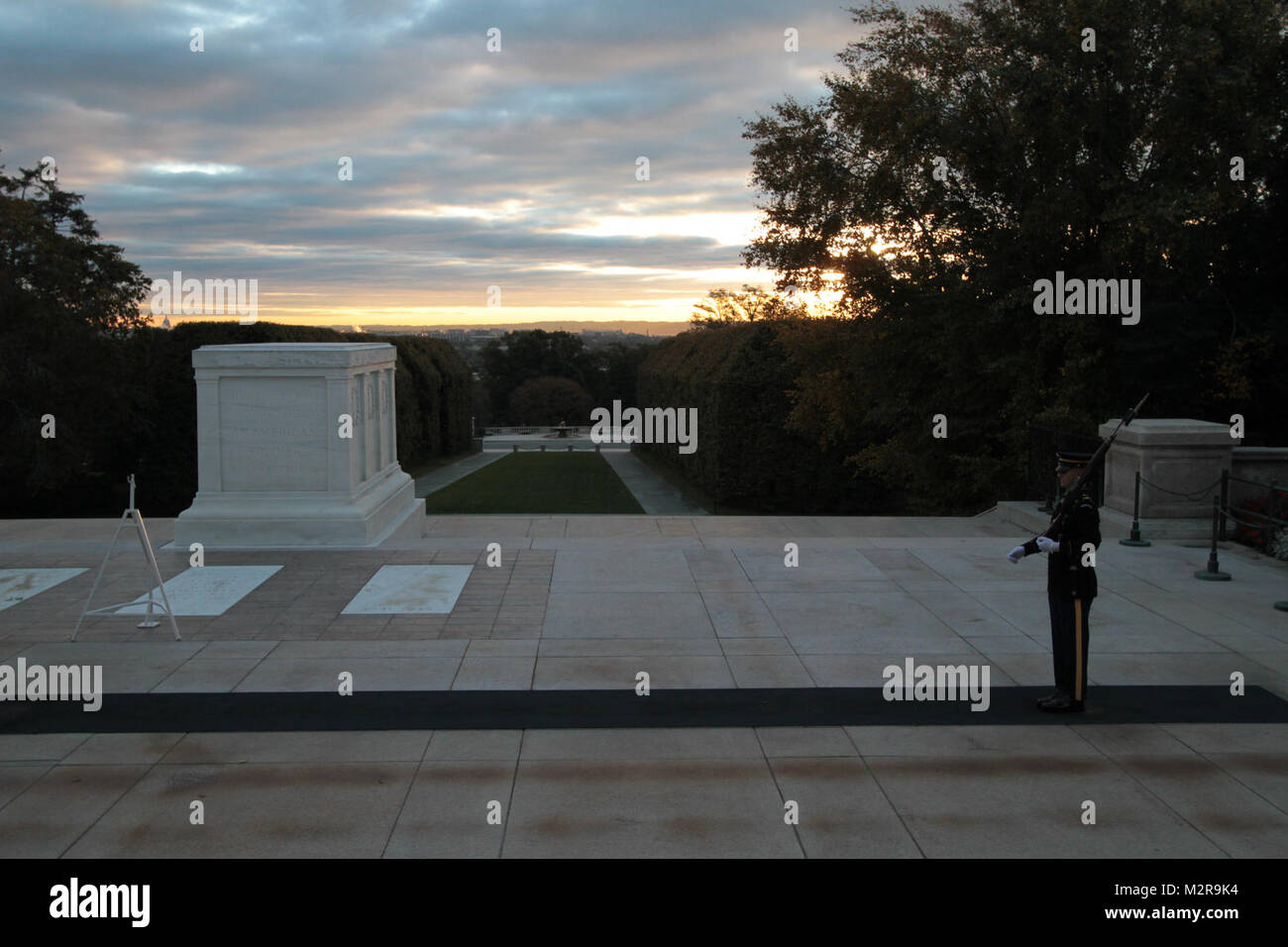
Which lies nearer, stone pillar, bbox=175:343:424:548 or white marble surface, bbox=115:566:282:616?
white marble surface, bbox=115:566:282:616

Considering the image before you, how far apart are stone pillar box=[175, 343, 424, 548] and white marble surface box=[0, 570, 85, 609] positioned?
1.33 m

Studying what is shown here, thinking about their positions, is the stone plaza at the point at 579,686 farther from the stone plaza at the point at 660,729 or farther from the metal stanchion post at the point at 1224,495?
→ the metal stanchion post at the point at 1224,495

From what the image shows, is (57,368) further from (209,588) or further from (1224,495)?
(1224,495)

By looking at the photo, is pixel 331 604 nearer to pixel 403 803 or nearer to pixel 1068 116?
pixel 403 803

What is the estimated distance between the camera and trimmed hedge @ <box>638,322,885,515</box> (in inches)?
1152

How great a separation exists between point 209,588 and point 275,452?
2250 millimetres

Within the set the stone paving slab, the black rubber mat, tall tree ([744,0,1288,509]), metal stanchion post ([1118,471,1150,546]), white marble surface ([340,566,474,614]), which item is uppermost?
tall tree ([744,0,1288,509])

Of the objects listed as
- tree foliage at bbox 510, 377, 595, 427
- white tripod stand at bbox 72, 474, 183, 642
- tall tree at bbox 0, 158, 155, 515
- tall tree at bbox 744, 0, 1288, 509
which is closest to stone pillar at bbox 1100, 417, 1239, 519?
tall tree at bbox 744, 0, 1288, 509

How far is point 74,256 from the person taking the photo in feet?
100

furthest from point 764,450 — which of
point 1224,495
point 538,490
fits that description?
point 1224,495

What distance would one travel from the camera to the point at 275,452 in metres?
11.3

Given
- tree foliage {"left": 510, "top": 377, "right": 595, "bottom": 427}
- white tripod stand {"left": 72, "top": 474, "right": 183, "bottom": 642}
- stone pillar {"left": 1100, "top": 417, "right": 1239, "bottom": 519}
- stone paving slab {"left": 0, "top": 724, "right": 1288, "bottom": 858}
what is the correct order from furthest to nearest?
tree foliage {"left": 510, "top": 377, "right": 595, "bottom": 427}, stone pillar {"left": 1100, "top": 417, "right": 1239, "bottom": 519}, white tripod stand {"left": 72, "top": 474, "right": 183, "bottom": 642}, stone paving slab {"left": 0, "top": 724, "right": 1288, "bottom": 858}

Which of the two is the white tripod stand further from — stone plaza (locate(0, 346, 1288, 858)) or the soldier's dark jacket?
the soldier's dark jacket

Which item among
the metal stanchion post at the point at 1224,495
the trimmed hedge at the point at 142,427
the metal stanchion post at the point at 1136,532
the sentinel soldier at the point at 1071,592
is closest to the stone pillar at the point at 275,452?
the sentinel soldier at the point at 1071,592
